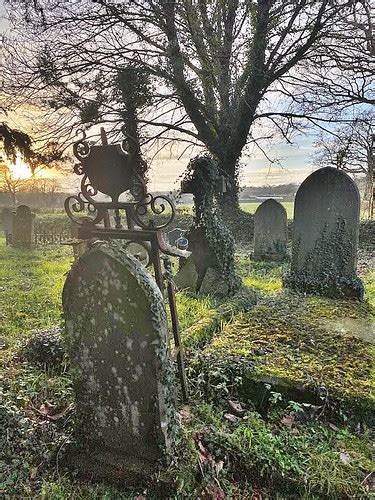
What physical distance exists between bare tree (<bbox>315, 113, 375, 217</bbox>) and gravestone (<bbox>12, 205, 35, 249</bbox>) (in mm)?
12077

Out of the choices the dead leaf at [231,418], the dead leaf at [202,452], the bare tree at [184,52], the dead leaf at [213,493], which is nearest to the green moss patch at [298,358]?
the dead leaf at [231,418]

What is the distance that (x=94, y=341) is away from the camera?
8.84ft

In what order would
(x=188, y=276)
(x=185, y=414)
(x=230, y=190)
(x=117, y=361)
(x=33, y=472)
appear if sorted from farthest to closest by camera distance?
1. (x=230, y=190)
2. (x=188, y=276)
3. (x=185, y=414)
4. (x=33, y=472)
5. (x=117, y=361)

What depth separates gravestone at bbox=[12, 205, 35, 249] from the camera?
1498 centimetres

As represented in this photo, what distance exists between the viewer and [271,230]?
1122cm

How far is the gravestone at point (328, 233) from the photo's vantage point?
5.97 meters

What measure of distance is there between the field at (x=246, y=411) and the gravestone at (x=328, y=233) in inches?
25.9

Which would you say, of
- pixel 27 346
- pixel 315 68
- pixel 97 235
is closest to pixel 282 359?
pixel 97 235

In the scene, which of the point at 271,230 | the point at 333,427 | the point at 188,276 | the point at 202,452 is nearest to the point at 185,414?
the point at 202,452

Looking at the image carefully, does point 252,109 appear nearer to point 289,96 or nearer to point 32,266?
point 289,96

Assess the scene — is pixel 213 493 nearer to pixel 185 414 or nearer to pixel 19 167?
pixel 185 414

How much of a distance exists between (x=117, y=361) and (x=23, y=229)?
13.9 m

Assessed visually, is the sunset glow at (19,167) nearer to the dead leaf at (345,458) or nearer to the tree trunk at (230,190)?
the dead leaf at (345,458)

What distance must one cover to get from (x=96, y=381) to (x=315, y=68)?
1419 cm
